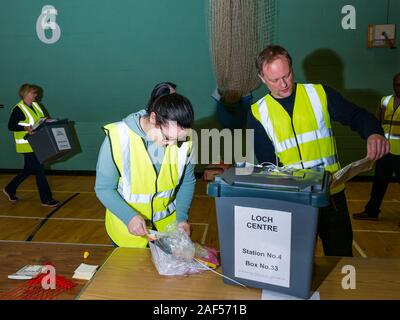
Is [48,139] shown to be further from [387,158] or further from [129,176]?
[387,158]

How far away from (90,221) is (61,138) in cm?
124

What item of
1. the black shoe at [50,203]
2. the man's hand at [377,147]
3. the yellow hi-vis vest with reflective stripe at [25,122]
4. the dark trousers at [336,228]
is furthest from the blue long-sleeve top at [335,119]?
the yellow hi-vis vest with reflective stripe at [25,122]

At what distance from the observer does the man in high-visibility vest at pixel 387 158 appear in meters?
3.70

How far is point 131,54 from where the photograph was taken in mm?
5438

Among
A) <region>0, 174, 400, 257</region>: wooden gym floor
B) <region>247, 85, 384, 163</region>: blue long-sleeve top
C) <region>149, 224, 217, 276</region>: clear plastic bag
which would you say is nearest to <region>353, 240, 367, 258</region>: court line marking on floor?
<region>0, 174, 400, 257</region>: wooden gym floor

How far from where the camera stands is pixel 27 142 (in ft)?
14.2

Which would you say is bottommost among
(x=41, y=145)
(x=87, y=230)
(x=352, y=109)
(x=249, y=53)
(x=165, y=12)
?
(x=87, y=230)

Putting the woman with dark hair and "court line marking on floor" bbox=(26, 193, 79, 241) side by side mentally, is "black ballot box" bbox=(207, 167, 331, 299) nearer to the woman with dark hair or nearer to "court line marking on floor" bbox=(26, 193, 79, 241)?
the woman with dark hair

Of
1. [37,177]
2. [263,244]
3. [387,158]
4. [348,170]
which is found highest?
[348,170]

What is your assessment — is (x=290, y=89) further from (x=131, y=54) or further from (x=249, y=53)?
(x=131, y=54)

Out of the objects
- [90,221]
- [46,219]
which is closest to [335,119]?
[90,221]

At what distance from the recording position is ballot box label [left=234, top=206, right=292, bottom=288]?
3.20 ft

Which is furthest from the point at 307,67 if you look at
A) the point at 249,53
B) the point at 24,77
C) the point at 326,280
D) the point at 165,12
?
the point at 326,280
